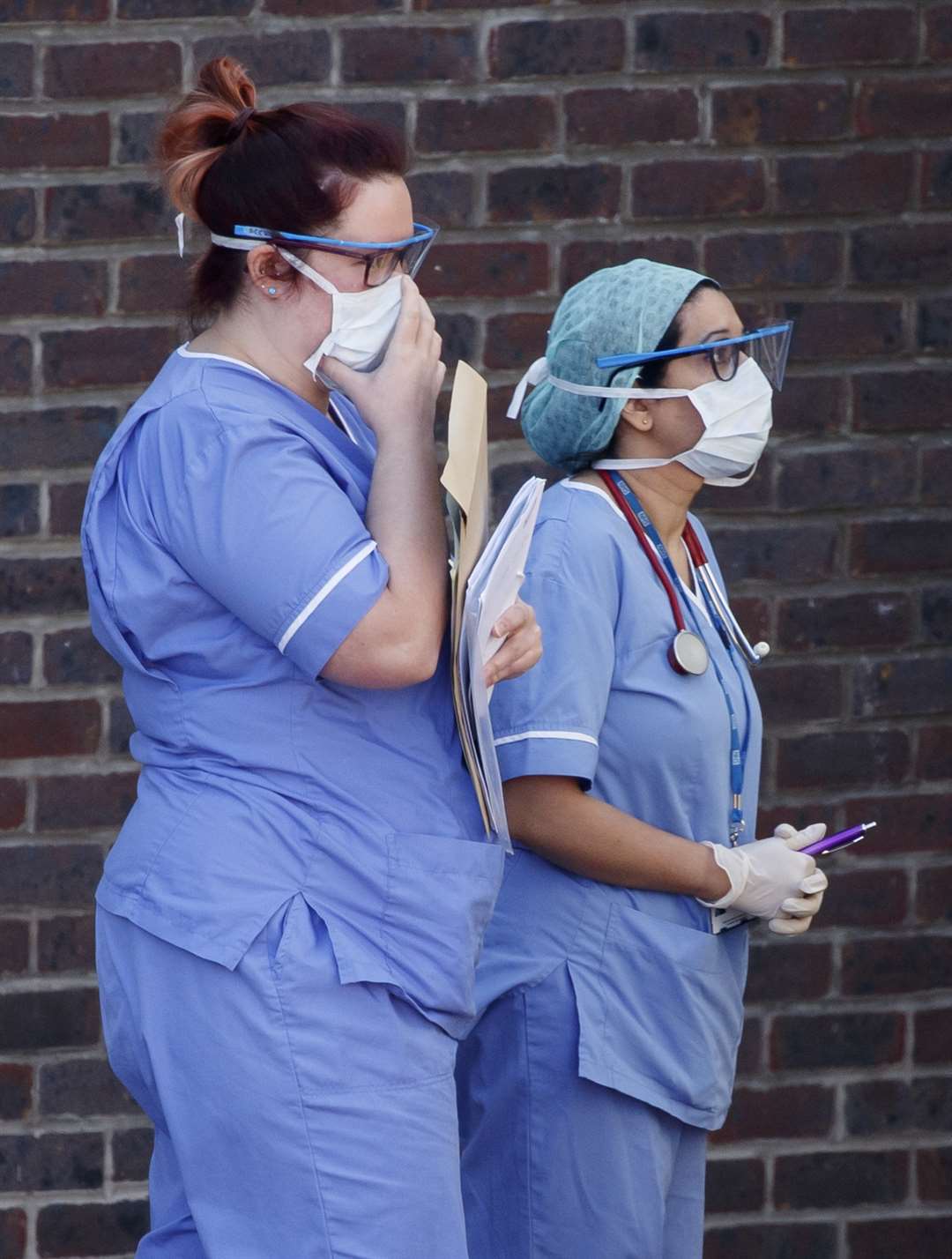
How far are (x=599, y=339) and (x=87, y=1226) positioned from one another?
5.90ft

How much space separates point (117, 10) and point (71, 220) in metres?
0.34

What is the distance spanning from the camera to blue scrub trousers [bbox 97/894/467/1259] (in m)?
1.64

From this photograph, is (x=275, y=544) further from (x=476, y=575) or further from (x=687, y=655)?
(x=687, y=655)

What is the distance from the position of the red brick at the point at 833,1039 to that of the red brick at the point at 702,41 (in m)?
1.63

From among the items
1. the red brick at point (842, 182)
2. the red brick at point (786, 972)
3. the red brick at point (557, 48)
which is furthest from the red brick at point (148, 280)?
the red brick at point (786, 972)

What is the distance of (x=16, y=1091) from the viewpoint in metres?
2.91

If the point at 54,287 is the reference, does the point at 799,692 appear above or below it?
below

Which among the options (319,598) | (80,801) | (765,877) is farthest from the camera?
(80,801)

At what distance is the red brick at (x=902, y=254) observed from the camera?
287 centimetres

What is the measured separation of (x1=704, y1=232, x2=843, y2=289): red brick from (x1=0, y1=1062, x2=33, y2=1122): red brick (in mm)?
1784

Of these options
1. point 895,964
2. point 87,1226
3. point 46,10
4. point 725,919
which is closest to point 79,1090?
point 87,1226

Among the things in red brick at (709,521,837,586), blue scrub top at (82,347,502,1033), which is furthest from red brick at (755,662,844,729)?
blue scrub top at (82,347,502,1033)

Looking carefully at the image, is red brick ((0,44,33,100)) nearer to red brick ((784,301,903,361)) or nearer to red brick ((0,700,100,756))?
red brick ((0,700,100,756))

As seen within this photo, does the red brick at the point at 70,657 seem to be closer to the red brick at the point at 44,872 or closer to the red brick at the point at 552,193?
the red brick at the point at 44,872
